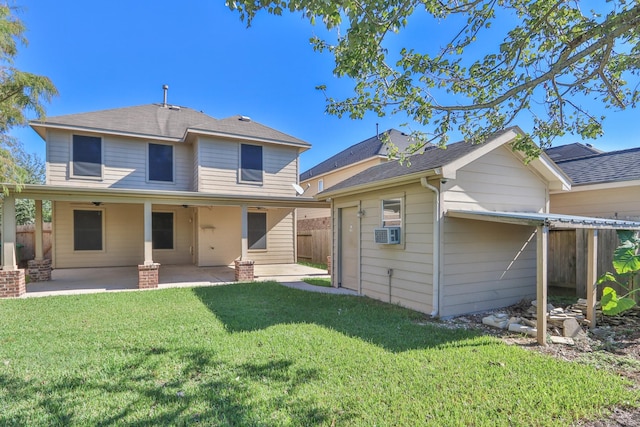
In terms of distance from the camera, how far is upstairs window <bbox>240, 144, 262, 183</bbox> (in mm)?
12430

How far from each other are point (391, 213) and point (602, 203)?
5488 mm

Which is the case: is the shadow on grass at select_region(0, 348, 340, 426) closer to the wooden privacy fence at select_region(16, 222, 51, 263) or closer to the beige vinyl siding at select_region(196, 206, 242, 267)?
the beige vinyl siding at select_region(196, 206, 242, 267)

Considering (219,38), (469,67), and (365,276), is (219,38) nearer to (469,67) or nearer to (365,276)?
(469,67)

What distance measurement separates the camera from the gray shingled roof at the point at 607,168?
7660 mm

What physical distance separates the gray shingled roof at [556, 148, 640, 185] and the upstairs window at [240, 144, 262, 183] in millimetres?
10058

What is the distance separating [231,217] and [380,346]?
1021 cm

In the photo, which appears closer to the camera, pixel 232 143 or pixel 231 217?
pixel 232 143

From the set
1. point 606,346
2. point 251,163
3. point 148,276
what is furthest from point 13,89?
point 606,346

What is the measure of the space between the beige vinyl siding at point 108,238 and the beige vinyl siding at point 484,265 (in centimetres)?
1209

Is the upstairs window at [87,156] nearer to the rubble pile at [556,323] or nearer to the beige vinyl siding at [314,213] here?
the beige vinyl siding at [314,213]

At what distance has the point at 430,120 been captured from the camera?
499 cm

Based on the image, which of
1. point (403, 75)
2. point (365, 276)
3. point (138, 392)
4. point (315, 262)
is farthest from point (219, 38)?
point (315, 262)

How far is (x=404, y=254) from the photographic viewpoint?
656 cm

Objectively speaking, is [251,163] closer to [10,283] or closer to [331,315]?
[10,283]
